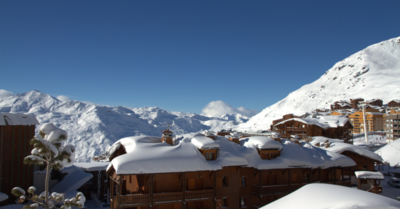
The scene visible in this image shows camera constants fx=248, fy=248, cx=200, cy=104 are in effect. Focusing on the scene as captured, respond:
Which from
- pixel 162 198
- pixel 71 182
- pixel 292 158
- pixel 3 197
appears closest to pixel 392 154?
pixel 292 158

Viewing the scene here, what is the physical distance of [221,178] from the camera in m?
22.2

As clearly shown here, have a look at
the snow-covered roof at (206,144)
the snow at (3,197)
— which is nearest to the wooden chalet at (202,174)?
the snow-covered roof at (206,144)

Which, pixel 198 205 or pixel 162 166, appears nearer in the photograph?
pixel 162 166

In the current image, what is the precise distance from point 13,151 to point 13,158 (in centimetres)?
60

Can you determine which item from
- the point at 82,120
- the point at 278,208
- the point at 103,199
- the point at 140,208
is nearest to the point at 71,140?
the point at 82,120

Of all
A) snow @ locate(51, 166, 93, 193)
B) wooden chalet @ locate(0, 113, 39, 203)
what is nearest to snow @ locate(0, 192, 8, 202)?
wooden chalet @ locate(0, 113, 39, 203)

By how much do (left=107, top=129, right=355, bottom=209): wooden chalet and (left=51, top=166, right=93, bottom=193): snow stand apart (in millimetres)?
6068

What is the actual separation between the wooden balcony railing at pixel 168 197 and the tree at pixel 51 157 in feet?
Answer: 32.3

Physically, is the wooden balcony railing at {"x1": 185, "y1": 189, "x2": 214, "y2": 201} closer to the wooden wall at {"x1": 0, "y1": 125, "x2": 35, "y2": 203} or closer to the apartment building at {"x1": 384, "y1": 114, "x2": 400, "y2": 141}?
the wooden wall at {"x1": 0, "y1": 125, "x2": 35, "y2": 203}

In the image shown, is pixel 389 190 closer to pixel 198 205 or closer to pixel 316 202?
pixel 198 205

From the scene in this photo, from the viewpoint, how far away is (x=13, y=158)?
69.3 ft

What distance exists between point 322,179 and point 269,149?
8825 mm

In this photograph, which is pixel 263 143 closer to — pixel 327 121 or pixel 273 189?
pixel 273 189

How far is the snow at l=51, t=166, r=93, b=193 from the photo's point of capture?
24.9 meters
